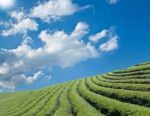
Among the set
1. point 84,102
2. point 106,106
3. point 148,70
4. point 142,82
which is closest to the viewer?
point 106,106

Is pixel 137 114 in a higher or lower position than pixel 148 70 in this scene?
lower

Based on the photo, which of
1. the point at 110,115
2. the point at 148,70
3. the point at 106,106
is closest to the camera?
the point at 110,115

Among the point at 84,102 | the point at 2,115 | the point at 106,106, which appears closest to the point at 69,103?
the point at 84,102

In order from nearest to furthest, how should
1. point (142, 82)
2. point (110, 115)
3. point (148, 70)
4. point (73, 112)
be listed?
→ 1. point (110, 115)
2. point (73, 112)
3. point (142, 82)
4. point (148, 70)

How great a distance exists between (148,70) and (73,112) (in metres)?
16.5

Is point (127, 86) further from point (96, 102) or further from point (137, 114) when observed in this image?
point (137, 114)

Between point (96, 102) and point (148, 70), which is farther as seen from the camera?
point (148, 70)

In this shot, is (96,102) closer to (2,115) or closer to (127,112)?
(127,112)

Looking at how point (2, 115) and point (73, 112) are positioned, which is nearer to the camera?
point (73, 112)

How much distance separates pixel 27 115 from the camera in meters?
38.2

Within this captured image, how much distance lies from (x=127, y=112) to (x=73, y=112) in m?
8.21

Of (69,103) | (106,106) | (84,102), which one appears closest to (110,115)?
(106,106)

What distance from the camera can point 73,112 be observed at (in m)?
33.9

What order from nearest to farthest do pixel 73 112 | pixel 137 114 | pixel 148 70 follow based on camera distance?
pixel 137 114
pixel 73 112
pixel 148 70
